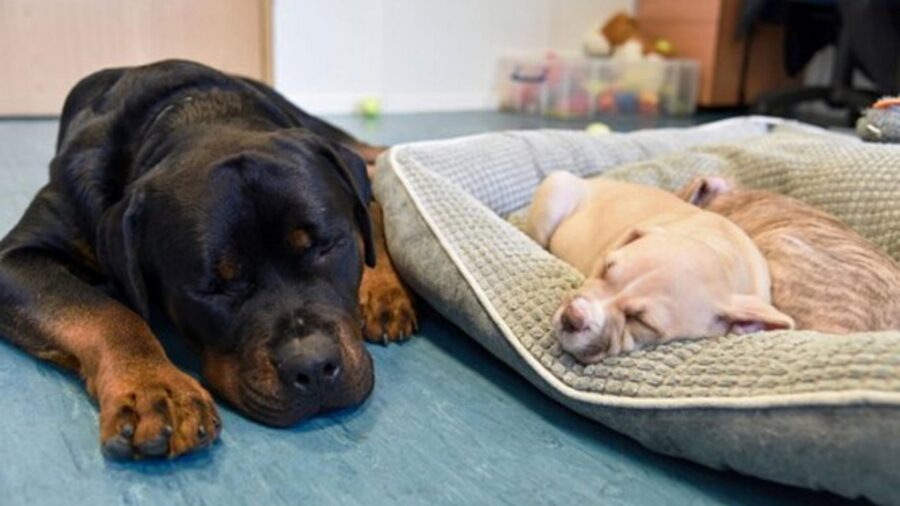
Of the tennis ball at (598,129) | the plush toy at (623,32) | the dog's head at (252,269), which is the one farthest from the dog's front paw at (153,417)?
the plush toy at (623,32)

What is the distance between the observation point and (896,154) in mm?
→ 2061

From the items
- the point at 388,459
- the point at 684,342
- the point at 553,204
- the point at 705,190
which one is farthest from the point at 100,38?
the point at 684,342

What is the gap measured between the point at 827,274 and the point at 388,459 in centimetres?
93

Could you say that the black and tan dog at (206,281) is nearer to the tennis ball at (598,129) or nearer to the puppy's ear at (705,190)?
the puppy's ear at (705,190)

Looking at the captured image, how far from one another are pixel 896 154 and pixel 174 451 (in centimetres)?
179

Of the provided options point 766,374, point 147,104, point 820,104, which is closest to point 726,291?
point 766,374

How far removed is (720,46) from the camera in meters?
6.67

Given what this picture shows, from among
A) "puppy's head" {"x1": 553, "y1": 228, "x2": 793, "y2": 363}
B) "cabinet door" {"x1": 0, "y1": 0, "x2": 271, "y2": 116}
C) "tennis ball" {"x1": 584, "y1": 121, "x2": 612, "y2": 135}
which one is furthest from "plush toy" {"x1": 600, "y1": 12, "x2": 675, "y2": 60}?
"puppy's head" {"x1": 553, "y1": 228, "x2": 793, "y2": 363}

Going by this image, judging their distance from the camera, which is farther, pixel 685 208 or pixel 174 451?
pixel 685 208

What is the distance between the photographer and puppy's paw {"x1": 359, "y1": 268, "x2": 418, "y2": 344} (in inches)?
72.6

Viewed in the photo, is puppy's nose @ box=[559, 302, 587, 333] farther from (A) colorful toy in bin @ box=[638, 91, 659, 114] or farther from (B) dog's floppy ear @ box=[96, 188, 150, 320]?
(A) colorful toy in bin @ box=[638, 91, 659, 114]

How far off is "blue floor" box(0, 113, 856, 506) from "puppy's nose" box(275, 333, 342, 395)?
0.10 meters

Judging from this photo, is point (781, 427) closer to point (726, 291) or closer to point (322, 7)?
point (726, 291)

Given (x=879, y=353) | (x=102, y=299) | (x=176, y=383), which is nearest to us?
(x=879, y=353)
